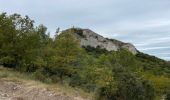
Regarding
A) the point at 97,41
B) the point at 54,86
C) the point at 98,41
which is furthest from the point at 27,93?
the point at 98,41

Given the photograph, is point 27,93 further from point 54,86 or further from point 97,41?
point 97,41

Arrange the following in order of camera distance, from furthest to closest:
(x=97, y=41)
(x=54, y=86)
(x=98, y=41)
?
(x=98, y=41) < (x=97, y=41) < (x=54, y=86)

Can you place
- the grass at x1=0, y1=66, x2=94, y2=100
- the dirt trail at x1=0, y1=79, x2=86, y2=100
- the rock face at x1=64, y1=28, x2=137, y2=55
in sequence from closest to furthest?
1. the dirt trail at x1=0, y1=79, x2=86, y2=100
2. the grass at x1=0, y1=66, x2=94, y2=100
3. the rock face at x1=64, y1=28, x2=137, y2=55

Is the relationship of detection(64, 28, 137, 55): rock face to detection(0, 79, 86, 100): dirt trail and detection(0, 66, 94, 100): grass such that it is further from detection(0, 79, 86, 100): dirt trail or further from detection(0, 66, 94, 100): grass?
detection(0, 79, 86, 100): dirt trail

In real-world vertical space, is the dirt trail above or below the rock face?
below

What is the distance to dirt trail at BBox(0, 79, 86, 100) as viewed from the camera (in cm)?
1983

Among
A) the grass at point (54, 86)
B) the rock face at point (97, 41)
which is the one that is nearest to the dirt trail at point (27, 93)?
the grass at point (54, 86)

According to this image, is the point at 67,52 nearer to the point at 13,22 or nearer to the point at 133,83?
the point at 13,22

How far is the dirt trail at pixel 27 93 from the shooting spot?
65.1ft

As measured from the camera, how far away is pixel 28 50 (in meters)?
36.3

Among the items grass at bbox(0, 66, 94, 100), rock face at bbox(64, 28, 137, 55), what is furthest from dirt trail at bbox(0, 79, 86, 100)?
rock face at bbox(64, 28, 137, 55)

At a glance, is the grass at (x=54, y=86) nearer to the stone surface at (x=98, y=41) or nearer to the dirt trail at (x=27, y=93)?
the dirt trail at (x=27, y=93)

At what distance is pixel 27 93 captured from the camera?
2075 cm

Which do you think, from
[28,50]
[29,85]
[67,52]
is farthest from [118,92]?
[28,50]
